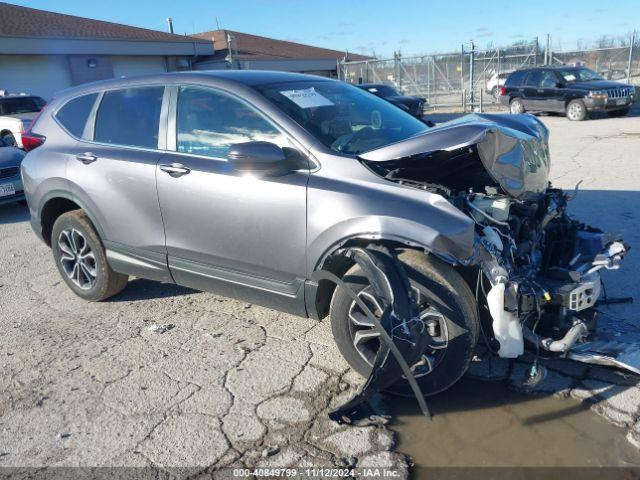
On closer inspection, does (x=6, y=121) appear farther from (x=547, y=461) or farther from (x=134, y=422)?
(x=547, y=461)

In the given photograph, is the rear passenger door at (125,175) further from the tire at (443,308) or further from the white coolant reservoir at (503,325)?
the white coolant reservoir at (503,325)

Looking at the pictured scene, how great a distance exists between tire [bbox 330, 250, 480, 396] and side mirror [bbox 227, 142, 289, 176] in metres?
0.76

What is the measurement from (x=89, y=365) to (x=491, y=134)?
116 inches

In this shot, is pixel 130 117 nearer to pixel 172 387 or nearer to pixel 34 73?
pixel 172 387

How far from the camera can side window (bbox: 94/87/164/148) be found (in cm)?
394

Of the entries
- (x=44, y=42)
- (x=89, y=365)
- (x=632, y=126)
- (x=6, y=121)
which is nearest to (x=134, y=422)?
(x=89, y=365)

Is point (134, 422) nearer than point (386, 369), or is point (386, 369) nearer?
point (386, 369)

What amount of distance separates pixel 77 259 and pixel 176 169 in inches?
62.4

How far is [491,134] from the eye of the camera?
287 centimetres

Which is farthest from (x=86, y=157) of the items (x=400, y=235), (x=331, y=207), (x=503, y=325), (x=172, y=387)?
(x=503, y=325)

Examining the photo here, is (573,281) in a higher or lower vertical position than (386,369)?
higher

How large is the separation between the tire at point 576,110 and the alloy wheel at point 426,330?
15.5 m

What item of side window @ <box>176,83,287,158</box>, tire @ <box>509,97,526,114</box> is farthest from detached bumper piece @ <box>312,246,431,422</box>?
tire @ <box>509,97,526,114</box>

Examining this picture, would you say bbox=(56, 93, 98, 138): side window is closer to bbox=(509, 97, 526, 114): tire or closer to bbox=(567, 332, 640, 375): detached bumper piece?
bbox=(567, 332, 640, 375): detached bumper piece
